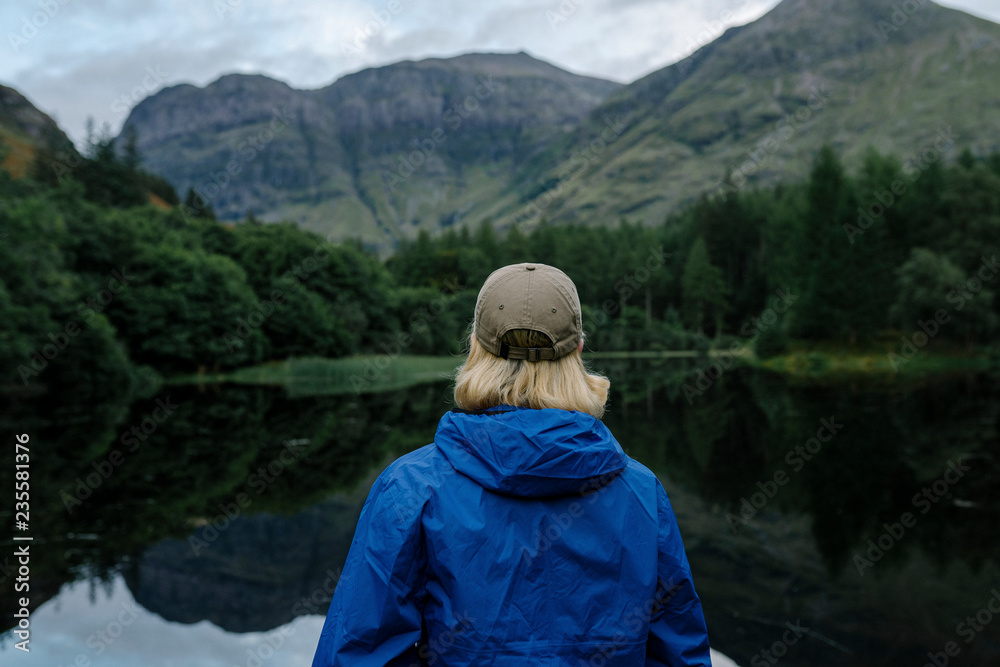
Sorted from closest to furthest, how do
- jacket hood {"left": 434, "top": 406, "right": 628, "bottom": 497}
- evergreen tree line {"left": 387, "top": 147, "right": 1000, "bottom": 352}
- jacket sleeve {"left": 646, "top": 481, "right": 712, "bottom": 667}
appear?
jacket hood {"left": 434, "top": 406, "right": 628, "bottom": 497} < jacket sleeve {"left": 646, "top": 481, "right": 712, "bottom": 667} < evergreen tree line {"left": 387, "top": 147, "right": 1000, "bottom": 352}

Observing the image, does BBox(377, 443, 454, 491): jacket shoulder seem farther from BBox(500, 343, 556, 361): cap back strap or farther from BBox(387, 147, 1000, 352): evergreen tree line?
BBox(387, 147, 1000, 352): evergreen tree line

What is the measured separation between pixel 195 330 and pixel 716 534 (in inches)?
1407

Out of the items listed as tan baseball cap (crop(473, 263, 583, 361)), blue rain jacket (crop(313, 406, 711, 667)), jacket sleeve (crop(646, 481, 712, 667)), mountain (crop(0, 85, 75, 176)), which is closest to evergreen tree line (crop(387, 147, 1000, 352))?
jacket sleeve (crop(646, 481, 712, 667))

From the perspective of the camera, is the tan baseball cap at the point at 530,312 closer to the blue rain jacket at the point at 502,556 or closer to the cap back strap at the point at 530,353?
the cap back strap at the point at 530,353

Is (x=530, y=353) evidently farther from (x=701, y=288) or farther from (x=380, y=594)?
(x=701, y=288)

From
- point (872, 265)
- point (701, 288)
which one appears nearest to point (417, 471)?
point (872, 265)

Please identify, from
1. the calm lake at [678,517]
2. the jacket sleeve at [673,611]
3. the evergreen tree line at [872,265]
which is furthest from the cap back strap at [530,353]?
the evergreen tree line at [872,265]

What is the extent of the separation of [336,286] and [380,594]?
51.9 meters

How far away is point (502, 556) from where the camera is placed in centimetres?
175

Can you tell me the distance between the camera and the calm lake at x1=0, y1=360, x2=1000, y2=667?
17.5ft

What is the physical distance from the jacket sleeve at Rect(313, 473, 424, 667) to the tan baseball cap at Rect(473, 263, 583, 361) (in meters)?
0.57

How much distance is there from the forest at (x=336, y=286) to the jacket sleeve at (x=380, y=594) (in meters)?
26.3

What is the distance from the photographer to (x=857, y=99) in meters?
199

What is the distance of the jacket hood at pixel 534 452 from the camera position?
168 cm
